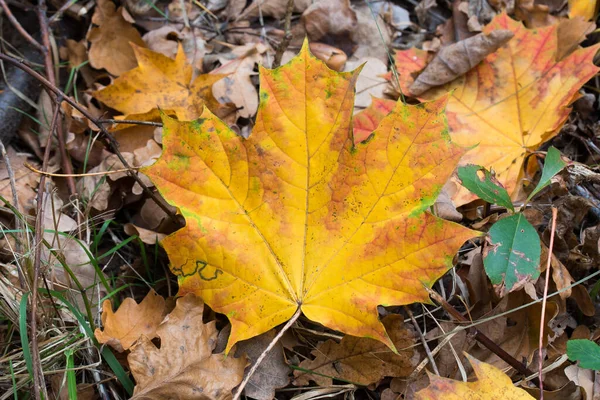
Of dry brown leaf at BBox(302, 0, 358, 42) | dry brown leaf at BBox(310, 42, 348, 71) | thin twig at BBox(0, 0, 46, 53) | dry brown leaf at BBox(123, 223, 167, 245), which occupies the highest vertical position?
thin twig at BBox(0, 0, 46, 53)

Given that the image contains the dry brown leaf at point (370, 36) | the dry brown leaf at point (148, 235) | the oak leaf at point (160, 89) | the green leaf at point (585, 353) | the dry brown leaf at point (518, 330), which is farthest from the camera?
the dry brown leaf at point (370, 36)

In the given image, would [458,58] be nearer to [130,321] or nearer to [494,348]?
[494,348]

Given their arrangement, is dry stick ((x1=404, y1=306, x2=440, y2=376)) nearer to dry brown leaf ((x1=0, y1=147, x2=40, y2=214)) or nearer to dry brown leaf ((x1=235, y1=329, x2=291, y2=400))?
dry brown leaf ((x1=235, y1=329, x2=291, y2=400))

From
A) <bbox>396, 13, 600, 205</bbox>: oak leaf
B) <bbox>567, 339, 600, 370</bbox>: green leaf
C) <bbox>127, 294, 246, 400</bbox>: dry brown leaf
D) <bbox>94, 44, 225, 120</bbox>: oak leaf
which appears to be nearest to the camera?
<bbox>567, 339, 600, 370</bbox>: green leaf

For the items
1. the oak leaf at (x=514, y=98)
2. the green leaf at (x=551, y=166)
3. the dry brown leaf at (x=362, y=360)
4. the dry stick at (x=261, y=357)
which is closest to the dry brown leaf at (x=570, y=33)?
the oak leaf at (x=514, y=98)

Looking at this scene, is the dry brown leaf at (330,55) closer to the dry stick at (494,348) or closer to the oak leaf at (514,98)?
the oak leaf at (514,98)

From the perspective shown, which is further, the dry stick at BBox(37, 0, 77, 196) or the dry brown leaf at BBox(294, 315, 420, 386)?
the dry stick at BBox(37, 0, 77, 196)

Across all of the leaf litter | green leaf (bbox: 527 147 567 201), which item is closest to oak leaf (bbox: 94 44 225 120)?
the leaf litter
